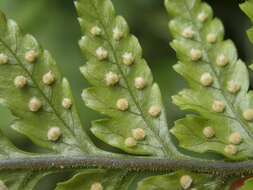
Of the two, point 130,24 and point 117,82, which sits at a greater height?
point 117,82

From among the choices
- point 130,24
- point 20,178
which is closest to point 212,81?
point 20,178

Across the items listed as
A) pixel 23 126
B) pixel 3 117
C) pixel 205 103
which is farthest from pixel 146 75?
pixel 3 117

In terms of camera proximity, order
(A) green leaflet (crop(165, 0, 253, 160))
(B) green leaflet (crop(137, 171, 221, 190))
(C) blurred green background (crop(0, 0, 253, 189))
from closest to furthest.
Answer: (B) green leaflet (crop(137, 171, 221, 190)) → (A) green leaflet (crop(165, 0, 253, 160)) → (C) blurred green background (crop(0, 0, 253, 189))

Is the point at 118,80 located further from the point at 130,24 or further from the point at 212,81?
the point at 130,24

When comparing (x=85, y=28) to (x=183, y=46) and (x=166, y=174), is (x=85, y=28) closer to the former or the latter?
(x=183, y=46)

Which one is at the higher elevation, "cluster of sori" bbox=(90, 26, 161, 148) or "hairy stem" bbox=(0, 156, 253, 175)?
"cluster of sori" bbox=(90, 26, 161, 148)

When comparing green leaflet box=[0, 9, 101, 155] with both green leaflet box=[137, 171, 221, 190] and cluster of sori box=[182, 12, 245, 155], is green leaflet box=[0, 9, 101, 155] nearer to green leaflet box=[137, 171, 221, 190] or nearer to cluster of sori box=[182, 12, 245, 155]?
green leaflet box=[137, 171, 221, 190]

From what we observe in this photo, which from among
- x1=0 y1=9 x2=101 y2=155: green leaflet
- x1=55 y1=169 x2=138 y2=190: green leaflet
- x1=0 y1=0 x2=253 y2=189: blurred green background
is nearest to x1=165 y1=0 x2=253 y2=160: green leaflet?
x1=55 y1=169 x2=138 y2=190: green leaflet
